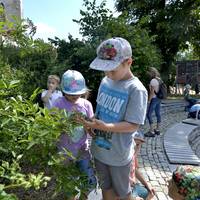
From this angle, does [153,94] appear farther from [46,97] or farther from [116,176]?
[116,176]

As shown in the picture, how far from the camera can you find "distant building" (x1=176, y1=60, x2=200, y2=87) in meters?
23.6

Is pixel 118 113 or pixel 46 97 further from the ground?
pixel 118 113

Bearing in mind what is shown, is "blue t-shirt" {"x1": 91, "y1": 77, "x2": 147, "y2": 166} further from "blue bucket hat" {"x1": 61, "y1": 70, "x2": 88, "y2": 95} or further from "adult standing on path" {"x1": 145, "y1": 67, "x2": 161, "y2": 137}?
"adult standing on path" {"x1": 145, "y1": 67, "x2": 161, "y2": 137}

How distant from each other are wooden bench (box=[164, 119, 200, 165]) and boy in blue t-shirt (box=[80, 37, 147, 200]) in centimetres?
359

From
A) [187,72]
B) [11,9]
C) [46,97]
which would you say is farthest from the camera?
[187,72]

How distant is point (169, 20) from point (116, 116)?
20749 mm

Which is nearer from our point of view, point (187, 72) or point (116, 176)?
point (116, 176)

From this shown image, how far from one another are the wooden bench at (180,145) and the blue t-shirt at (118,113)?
3.69m

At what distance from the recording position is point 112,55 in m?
2.50

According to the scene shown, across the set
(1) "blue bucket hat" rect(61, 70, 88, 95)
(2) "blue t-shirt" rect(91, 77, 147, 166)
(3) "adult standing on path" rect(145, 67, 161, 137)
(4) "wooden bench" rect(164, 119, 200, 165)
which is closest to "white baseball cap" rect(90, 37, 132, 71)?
(2) "blue t-shirt" rect(91, 77, 147, 166)

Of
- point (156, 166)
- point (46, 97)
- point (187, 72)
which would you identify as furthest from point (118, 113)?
point (187, 72)

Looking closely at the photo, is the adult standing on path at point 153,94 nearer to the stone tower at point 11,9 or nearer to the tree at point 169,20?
the stone tower at point 11,9

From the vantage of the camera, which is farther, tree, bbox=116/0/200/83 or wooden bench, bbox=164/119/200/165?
tree, bbox=116/0/200/83

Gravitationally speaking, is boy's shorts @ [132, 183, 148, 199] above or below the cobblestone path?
above
